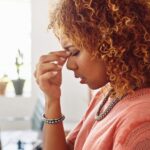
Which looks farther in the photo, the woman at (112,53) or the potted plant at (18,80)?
the potted plant at (18,80)

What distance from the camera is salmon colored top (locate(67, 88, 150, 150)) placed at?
65 cm

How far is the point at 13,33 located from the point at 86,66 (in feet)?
9.46

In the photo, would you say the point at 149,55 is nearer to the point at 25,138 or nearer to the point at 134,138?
the point at 134,138

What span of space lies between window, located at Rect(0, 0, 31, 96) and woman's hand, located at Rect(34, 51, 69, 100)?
2618 mm

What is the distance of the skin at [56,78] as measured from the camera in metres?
0.81

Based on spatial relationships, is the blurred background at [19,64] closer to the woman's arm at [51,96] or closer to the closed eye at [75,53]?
the woman's arm at [51,96]

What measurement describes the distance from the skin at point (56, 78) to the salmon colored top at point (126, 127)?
8 centimetres

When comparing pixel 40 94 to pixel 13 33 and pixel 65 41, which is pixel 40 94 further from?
pixel 65 41

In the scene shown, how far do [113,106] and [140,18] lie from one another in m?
0.21

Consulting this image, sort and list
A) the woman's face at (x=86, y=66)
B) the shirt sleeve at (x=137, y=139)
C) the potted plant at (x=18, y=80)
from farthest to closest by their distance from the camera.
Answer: the potted plant at (x=18, y=80) < the woman's face at (x=86, y=66) < the shirt sleeve at (x=137, y=139)

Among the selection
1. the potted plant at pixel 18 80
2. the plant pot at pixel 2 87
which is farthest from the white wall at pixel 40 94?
the plant pot at pixel 2 87

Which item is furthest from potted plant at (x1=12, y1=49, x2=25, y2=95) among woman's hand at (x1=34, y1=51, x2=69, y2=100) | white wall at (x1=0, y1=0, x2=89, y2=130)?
woman's hand at (x1=34, y1=51, x2=69, y2=100)

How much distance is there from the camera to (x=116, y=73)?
2.51ft

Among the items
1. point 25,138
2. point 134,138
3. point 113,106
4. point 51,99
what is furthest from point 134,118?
point 25,138
